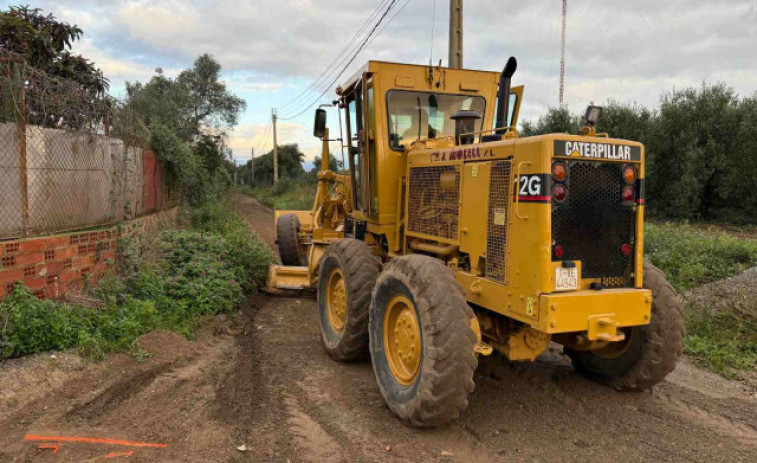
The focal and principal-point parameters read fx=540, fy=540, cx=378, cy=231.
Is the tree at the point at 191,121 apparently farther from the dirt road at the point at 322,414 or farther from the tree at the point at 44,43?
the dirt road at the point at 322,414

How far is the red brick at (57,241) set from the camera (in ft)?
18.8

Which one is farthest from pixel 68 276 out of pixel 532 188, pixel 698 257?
pixel 698 257

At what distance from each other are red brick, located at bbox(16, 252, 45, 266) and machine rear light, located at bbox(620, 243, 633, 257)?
18.1 ft

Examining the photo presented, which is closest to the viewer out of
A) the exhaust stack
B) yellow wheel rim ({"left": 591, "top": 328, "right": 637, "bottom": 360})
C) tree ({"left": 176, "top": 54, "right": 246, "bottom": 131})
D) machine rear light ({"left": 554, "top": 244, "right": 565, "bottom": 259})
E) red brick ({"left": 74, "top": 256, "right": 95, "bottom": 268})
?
machine rear light ({"left": 554, "top": 244, "right": 565, "bottom": 259})

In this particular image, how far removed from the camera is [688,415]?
4.42 m

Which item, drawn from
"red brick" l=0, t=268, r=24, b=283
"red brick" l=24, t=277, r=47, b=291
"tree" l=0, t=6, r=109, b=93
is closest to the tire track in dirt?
"red brick" l=24, t=277, r=47, b=291

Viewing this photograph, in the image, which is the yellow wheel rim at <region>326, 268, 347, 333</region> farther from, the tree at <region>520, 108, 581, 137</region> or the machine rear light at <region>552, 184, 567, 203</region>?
the tree at <region>520, 108, 581, 137</region>

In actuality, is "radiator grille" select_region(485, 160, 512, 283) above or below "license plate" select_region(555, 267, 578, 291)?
above

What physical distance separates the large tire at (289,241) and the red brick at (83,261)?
13.3 feet

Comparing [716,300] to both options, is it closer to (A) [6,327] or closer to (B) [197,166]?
(A) [6,327]

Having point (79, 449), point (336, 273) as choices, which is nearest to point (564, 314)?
point (336, 273)

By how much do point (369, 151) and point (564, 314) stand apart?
3028 millimetres

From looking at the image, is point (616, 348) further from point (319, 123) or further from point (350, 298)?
point (319, 123)

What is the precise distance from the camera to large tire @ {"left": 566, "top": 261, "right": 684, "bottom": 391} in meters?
4.41
